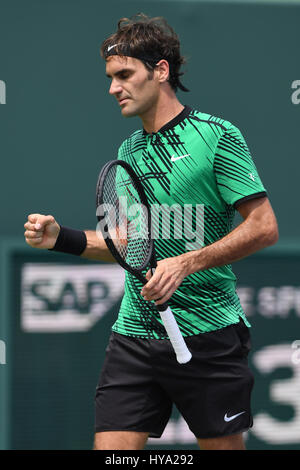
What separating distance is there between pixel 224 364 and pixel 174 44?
1228mm

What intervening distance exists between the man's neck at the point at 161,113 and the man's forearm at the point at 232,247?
506mm

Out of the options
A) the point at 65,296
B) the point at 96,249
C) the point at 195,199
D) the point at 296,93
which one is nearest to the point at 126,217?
the point at 96,249

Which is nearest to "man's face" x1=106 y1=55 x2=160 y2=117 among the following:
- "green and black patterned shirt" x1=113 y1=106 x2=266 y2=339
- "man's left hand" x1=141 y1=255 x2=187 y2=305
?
"green and black patterned shirt" x1=113 y1=106 x2=266 y2=339

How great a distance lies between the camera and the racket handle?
300 centimetres

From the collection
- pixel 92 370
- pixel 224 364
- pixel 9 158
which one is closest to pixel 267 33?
pixel 9 158

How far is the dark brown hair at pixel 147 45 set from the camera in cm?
321

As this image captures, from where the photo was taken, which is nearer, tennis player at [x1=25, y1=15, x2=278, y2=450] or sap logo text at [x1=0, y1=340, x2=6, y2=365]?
tennis player at [x1=25, y1=15, x2=278, y2=450]

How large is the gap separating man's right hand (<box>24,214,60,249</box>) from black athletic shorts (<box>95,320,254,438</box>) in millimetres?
466

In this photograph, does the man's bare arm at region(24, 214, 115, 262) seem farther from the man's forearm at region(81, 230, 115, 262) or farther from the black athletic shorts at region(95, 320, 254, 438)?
the black athletic shorts at region(95, 320, 254, 438)

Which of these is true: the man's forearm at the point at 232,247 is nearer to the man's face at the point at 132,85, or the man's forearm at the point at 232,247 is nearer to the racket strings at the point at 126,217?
the racket strings at the point at 126,217

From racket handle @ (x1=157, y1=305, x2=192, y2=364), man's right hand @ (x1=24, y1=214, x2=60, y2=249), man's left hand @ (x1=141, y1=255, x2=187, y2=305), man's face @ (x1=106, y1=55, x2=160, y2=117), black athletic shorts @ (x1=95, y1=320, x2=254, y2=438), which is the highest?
man's face @ (x1=106, y1=55, x2=160, y2=117)

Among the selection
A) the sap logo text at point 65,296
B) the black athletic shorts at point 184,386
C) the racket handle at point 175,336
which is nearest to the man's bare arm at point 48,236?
the black athletic shorts at point 184,386

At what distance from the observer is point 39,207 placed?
5672 millimetres

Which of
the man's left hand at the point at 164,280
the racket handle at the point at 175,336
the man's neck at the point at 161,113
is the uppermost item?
the man's neck at the point at 161,113
